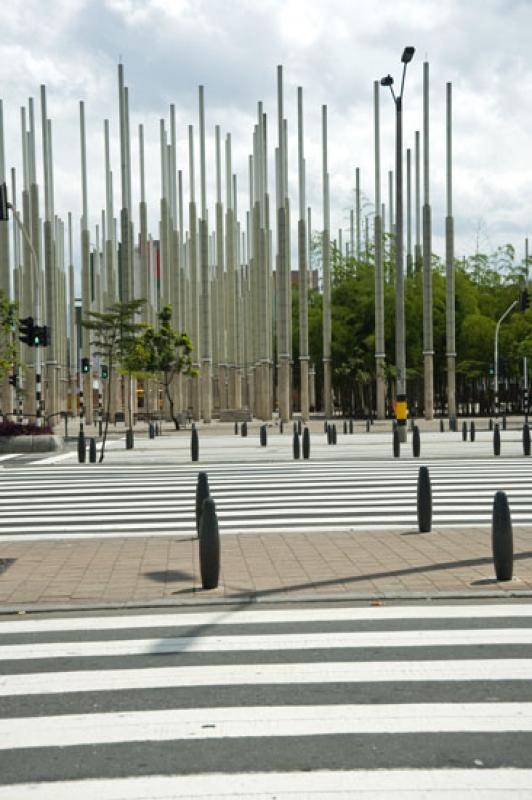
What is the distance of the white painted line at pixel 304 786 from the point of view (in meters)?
4.82

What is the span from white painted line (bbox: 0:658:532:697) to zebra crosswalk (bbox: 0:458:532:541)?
262 inches

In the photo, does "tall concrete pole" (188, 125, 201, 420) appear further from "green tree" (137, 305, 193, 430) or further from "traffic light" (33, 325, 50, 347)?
"traffic light" (33, 325, 50, 347)

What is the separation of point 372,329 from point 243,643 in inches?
2793

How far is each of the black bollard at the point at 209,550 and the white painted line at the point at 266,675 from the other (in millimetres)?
2689

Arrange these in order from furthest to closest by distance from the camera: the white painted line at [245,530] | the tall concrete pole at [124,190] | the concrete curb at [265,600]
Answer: the tall concrete pole at [124,190]
the white painted line at [245,530]
the concrete curb at [265,600]

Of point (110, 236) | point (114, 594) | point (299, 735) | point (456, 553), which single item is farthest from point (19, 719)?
point (110, 236)

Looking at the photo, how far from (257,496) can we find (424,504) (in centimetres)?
510

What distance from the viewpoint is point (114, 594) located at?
31.8 ft

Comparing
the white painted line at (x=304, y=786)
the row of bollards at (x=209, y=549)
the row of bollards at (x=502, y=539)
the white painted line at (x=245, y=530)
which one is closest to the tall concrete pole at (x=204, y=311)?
the white painted line at (x=245, y=530)

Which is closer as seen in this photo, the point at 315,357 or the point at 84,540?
the point at 84,540

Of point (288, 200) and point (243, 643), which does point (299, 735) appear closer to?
point (243, 643)

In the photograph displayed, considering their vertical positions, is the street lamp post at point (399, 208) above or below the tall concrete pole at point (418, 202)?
below

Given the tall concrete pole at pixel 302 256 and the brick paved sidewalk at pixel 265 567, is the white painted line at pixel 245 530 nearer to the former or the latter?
the brick paved sidewalk at pixel 265 567

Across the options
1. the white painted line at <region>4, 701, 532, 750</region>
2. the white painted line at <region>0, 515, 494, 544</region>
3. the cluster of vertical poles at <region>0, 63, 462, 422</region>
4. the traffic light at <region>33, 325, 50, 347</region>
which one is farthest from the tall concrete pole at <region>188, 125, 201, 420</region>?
the white painted line at <region>4, 701, 532, 750</region>
